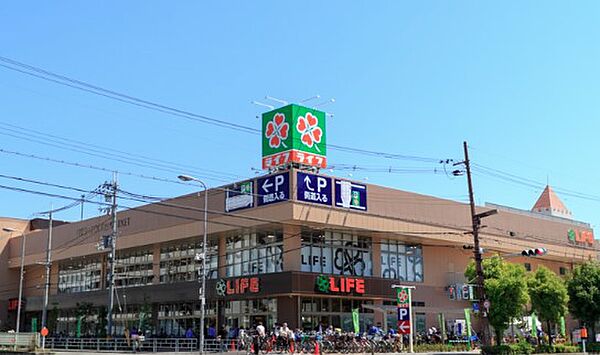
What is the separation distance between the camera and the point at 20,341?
39.8m

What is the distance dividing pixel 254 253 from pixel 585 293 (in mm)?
21608

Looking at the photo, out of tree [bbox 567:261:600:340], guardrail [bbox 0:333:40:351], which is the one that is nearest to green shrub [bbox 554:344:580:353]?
tree [bbox 567:261:600:340]

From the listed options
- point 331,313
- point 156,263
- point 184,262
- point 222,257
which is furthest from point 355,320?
point 156,263

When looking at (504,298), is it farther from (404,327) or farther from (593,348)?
(593,348)

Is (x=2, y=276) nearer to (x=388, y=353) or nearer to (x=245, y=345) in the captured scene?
(x=245, y=345)

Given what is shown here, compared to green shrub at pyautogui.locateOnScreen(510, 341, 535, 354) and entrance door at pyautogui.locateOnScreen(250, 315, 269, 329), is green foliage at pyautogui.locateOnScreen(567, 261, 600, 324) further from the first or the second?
entrance door at pyautogui.locateOnScreen(250, 315, 269, 329)

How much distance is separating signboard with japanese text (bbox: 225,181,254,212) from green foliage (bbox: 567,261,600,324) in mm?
21878

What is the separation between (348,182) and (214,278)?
11.9m

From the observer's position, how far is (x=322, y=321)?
44.1 m

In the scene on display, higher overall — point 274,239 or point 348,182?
point 348,182

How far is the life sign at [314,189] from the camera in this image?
41.0 m

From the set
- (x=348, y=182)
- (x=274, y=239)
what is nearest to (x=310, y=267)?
(x=274, y=239)

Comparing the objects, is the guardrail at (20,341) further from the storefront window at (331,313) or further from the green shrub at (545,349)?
the green shrub at (545,349)

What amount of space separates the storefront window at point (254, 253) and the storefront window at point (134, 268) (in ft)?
32.2
